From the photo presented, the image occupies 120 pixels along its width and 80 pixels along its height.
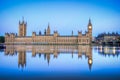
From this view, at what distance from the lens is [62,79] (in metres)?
8.99

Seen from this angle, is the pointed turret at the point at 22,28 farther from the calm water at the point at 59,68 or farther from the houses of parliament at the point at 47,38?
the calm water at the point at 59,68

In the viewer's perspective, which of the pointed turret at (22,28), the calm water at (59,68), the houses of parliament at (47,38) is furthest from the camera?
the pointed turret at (22,28)

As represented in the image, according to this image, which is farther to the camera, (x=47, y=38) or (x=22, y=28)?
(x=22, y=28)

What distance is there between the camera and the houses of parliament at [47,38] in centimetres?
10282

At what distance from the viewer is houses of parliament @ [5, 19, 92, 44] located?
102819mm

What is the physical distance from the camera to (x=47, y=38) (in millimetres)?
105375

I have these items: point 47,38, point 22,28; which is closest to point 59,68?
point 47,38

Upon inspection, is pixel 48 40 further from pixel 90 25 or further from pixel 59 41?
pixel 90 25

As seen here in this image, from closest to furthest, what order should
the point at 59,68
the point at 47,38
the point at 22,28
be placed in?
the point at 59,68
the point at 47,38
the point at 22,28

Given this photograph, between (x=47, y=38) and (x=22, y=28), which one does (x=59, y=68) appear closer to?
(x=47, y=38)

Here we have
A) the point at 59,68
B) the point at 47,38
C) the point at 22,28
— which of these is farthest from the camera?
the point at 22,28

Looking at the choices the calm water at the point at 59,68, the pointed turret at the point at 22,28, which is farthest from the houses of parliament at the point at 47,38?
the calm water at the point at 59,68

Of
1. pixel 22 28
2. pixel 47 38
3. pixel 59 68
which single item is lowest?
pixel 59 68

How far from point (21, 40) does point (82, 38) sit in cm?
2782
